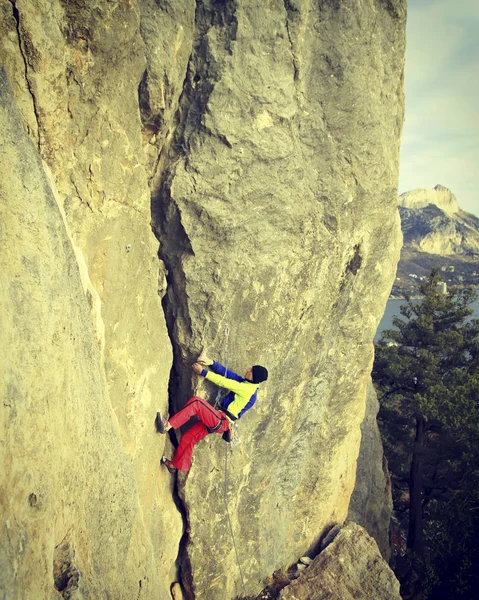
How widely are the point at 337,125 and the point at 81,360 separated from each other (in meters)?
4.64

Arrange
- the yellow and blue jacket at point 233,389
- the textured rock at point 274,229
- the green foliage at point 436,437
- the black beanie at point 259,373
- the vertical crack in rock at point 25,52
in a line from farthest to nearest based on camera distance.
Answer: the green foliage at point 436,437 < the black beanie at point 259,373 < the yellow and blue jacket at point 233,389 < the textured rock at point 274,229 < the vertical crack in rock at point 25,52

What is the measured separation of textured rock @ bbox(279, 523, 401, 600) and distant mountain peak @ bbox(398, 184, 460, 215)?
164 meters

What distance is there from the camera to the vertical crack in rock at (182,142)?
18.2 feet

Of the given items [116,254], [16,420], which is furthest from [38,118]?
[16,420]

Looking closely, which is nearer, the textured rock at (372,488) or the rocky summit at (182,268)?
the rocky summit at (182,268)

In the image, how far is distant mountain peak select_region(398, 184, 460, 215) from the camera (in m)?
160

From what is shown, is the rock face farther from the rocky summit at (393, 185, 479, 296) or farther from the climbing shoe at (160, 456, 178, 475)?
the rocky summit at (393, 185, 479, 296)

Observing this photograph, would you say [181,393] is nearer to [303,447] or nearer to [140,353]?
[140,353]

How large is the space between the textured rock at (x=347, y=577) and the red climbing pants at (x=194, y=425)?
9.26ft

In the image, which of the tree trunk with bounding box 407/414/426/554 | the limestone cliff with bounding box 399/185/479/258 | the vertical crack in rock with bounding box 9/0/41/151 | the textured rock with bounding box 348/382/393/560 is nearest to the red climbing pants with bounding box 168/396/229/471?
the vertical crack in rock with bounding box 9/0/41/151

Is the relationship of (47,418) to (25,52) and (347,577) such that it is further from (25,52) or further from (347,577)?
(347,577)

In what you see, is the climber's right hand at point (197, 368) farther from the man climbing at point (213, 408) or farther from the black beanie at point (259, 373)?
the black beanie at point (259, 373)

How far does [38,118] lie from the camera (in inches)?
159

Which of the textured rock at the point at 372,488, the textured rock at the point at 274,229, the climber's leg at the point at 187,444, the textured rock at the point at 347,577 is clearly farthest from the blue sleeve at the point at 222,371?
the textured rock at the point at 372,488
